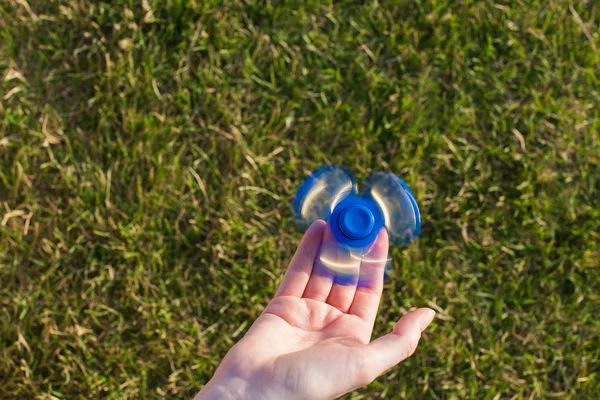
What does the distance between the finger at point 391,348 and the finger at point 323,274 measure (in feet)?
1.34

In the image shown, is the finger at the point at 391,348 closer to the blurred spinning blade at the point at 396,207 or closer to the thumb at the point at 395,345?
the thumb at the point at 395,345

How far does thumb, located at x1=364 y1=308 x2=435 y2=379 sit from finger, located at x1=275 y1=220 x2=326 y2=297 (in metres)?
0.46

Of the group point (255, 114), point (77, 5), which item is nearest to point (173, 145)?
point (255, 114)

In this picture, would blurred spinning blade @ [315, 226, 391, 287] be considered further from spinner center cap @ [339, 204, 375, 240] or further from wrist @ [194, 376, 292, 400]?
wrist @ [194, 376, 292, 400]

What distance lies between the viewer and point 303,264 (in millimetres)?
2529

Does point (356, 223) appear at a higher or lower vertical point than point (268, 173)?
higher

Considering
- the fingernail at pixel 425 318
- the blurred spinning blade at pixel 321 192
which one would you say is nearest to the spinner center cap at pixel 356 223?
the blurred spinning blade at pixel 321 192

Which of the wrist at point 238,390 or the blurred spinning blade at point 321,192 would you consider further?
the blurred spinning blade at point 321,192

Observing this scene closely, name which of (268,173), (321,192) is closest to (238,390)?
(321,192)

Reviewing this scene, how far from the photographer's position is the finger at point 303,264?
2.49 metres

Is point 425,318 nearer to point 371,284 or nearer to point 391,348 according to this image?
point 391,348

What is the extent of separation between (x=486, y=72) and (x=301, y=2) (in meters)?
1.00

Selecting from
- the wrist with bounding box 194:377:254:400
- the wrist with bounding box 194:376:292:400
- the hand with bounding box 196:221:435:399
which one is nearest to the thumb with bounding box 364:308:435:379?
the hand with bounding box 196:221:435:399

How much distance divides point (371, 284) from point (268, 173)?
3.24ft
